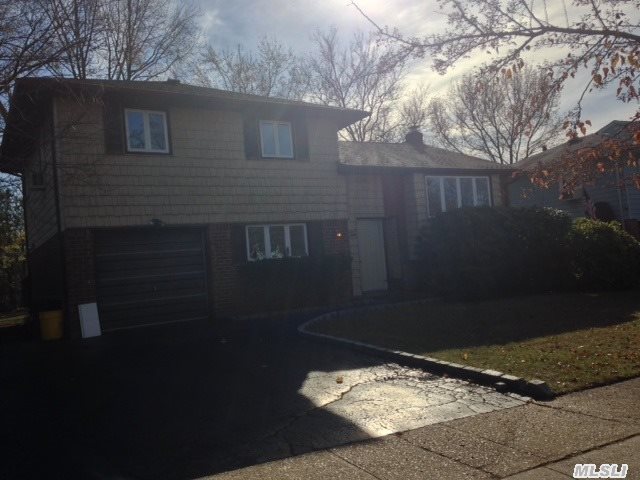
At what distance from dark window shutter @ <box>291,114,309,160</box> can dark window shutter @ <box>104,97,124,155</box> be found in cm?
492

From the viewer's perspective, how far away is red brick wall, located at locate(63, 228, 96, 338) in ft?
40.7

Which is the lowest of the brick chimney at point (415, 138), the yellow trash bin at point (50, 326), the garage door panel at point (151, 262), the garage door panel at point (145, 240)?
the yellow trash bin at point (50, 326)

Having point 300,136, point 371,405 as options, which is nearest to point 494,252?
point 300,136

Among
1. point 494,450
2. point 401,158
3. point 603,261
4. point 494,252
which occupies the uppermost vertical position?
point 401,158

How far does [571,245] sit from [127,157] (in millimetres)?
12497

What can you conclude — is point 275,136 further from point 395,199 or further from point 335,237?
point 395,199

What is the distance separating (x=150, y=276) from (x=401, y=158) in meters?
10.1

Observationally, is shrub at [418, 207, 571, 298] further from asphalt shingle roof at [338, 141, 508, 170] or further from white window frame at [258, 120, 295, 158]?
white window frame at [258, 120, 295, 158]

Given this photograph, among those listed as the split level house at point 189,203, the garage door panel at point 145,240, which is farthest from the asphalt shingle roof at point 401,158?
the garage door panel at point 145,240

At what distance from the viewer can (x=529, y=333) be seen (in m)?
9.63

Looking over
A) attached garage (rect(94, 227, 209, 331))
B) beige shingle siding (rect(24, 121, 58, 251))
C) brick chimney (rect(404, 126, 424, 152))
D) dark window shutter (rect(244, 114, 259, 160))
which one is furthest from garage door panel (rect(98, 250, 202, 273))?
brick chimney (rect(404, 126, 424, 152))

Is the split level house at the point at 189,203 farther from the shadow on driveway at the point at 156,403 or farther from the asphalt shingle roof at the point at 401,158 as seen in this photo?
the shadow on driveway at the point at 156,403

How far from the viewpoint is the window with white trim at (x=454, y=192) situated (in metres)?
19.0

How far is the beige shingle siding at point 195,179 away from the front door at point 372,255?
164 centimetres
